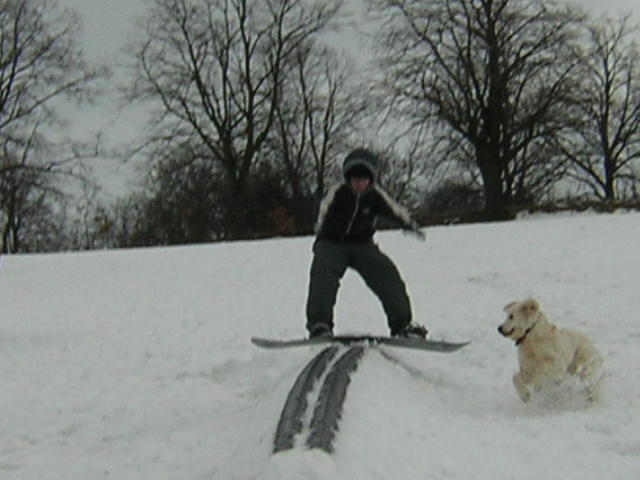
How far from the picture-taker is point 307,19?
37219mm

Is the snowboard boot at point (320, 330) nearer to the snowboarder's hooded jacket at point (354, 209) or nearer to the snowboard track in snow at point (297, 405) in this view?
the snowboard track in snow at point (297, 405)

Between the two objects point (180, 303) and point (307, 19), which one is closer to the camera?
point (180, 303)

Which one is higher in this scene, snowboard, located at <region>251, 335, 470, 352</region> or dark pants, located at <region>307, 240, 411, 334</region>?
dark pants, located at <region>307, 240, 411, 334</region>

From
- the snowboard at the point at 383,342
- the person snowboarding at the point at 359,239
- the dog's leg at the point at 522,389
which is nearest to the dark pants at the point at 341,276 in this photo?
the person snowboarding at the point at 359,239

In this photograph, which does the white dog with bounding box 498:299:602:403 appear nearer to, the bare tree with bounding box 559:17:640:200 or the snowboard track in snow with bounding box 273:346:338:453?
the snowboard track in snow with bounding box 273:346:338:453

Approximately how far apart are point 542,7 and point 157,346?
21.1 meters

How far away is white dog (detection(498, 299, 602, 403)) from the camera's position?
511cm

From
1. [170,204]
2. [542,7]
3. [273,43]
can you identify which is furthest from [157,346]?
[170,204]

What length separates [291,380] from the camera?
18.8 ft

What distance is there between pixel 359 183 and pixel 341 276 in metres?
0.87

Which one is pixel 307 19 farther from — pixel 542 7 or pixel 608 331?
pixel 608 331

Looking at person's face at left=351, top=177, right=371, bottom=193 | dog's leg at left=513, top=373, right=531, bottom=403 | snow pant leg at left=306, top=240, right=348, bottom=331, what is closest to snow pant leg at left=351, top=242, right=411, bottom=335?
snow pant leg at left=306, top=240, right=348, bottom=331

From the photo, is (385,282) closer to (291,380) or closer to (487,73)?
(291,380)

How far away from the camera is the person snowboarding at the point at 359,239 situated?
710cm
